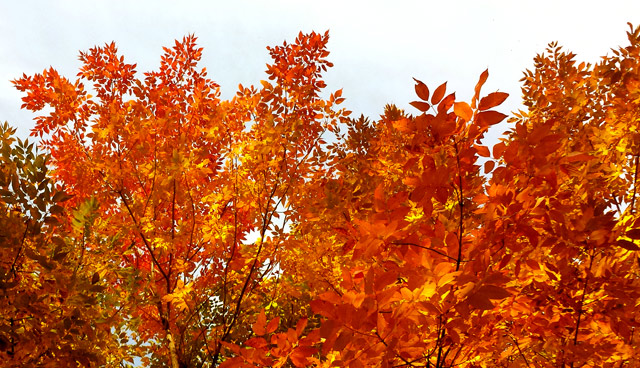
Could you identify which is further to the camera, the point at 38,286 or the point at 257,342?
Answer: the point at 38,286

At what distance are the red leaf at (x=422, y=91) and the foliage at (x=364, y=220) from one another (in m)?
0.04

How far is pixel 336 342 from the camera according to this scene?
166cm

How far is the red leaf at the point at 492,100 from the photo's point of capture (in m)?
1.78

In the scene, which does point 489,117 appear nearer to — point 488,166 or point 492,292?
point 488,166

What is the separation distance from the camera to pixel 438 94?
1.90 m

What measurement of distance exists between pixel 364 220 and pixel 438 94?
4.42ft

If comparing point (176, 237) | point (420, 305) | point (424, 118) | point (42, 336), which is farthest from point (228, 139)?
point (420, 305)

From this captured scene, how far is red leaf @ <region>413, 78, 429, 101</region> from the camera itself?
73.6 inches

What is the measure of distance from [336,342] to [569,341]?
1.52 meters

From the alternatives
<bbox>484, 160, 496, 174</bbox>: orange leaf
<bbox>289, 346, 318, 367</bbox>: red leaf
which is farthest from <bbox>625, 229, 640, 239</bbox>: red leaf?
<bbox>289, 346, 318, 367</bbox>: red leaf

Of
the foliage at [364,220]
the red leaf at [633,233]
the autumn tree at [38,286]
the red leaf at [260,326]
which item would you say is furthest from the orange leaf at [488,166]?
the autumn tree at [38,286]

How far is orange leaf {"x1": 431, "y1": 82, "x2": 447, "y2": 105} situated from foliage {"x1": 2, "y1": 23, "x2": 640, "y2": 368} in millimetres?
20

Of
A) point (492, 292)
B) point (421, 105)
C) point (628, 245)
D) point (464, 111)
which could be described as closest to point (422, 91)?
point (421, 105)

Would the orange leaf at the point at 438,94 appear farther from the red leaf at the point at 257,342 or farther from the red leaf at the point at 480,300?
the red leaf at the point at 257,342
